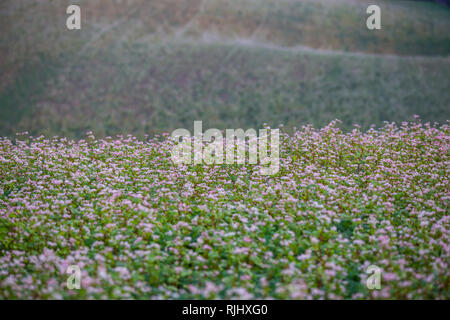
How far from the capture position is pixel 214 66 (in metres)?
17.5

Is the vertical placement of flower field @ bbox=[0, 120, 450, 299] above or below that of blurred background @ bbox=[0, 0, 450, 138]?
below

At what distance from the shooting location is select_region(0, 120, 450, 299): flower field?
4.75 m

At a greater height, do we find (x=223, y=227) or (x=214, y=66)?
(x=214, y=66)

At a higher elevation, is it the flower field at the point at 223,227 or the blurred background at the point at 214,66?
the blurred background at the point at 214,66

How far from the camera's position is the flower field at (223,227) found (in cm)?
475

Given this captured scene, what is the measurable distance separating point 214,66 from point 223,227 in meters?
12.7

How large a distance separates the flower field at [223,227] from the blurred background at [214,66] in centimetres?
666

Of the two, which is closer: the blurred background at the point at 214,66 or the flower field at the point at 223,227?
the flower field at the point at 223,227

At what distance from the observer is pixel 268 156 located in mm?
9008

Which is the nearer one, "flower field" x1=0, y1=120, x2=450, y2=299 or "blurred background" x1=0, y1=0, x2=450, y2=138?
"flower field" x1=0, y1=120, x2=450, y2=299

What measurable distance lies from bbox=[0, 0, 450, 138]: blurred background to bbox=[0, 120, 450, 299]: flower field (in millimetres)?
6665

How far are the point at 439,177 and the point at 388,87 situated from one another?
1014cm

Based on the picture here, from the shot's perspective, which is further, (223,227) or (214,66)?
(214,66)
